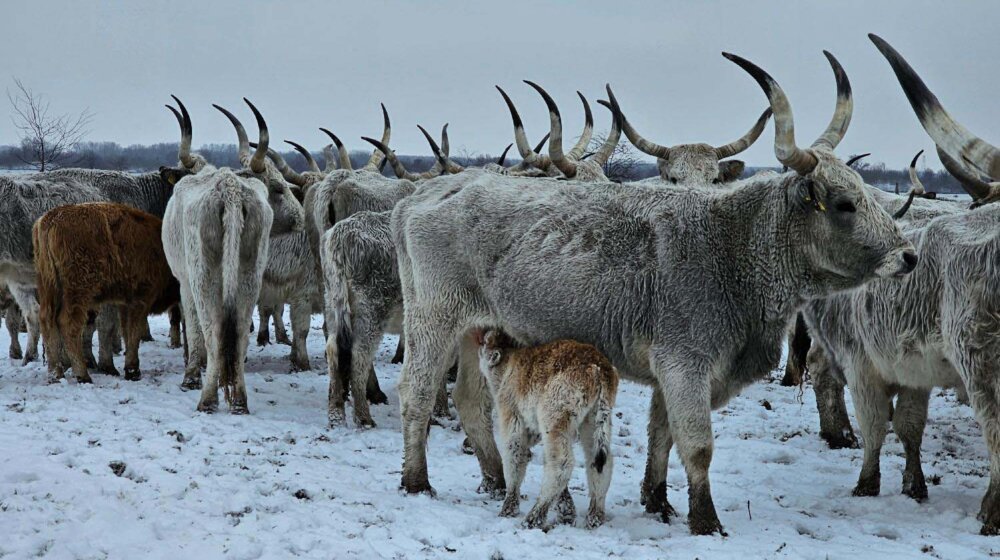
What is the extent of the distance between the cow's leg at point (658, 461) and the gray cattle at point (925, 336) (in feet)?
6.26

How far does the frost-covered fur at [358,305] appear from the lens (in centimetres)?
989

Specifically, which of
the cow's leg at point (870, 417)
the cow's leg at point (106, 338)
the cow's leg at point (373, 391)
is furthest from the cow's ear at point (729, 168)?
the cow's leg at point (106, 338)

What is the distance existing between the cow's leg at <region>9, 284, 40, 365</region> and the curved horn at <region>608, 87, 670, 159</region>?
8194 millimetres

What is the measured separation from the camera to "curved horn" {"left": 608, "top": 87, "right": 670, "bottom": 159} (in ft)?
37.9

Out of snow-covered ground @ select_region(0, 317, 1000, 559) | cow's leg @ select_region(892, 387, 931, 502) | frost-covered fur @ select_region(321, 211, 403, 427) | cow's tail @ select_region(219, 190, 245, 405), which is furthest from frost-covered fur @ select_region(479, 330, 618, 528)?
cow's tail @ select_region(219, 190, 245, 405)

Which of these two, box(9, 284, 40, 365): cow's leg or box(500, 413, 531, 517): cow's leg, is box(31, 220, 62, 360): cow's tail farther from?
box(500, 413, 531, 517): cow's leg

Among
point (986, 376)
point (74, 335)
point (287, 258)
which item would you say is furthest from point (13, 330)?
point (986, 376)

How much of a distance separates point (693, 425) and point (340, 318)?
465 cm

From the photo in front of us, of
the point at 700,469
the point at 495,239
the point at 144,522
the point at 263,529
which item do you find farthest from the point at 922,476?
the point at 144,522

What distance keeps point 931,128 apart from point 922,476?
4.32m

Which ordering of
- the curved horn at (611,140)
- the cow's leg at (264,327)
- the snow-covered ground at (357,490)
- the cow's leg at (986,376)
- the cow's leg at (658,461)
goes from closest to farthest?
the snow-covered ground at (357,490) < the cow's leg at (986,376) < the cow's leg at (658,461) < the curved horn at (611,140) < the cow's leg at (264,327)

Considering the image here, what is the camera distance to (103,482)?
6762 mm

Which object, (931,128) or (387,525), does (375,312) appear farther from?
(931,128)

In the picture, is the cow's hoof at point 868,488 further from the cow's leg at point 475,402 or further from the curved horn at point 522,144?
the curved horn at point 522,144
